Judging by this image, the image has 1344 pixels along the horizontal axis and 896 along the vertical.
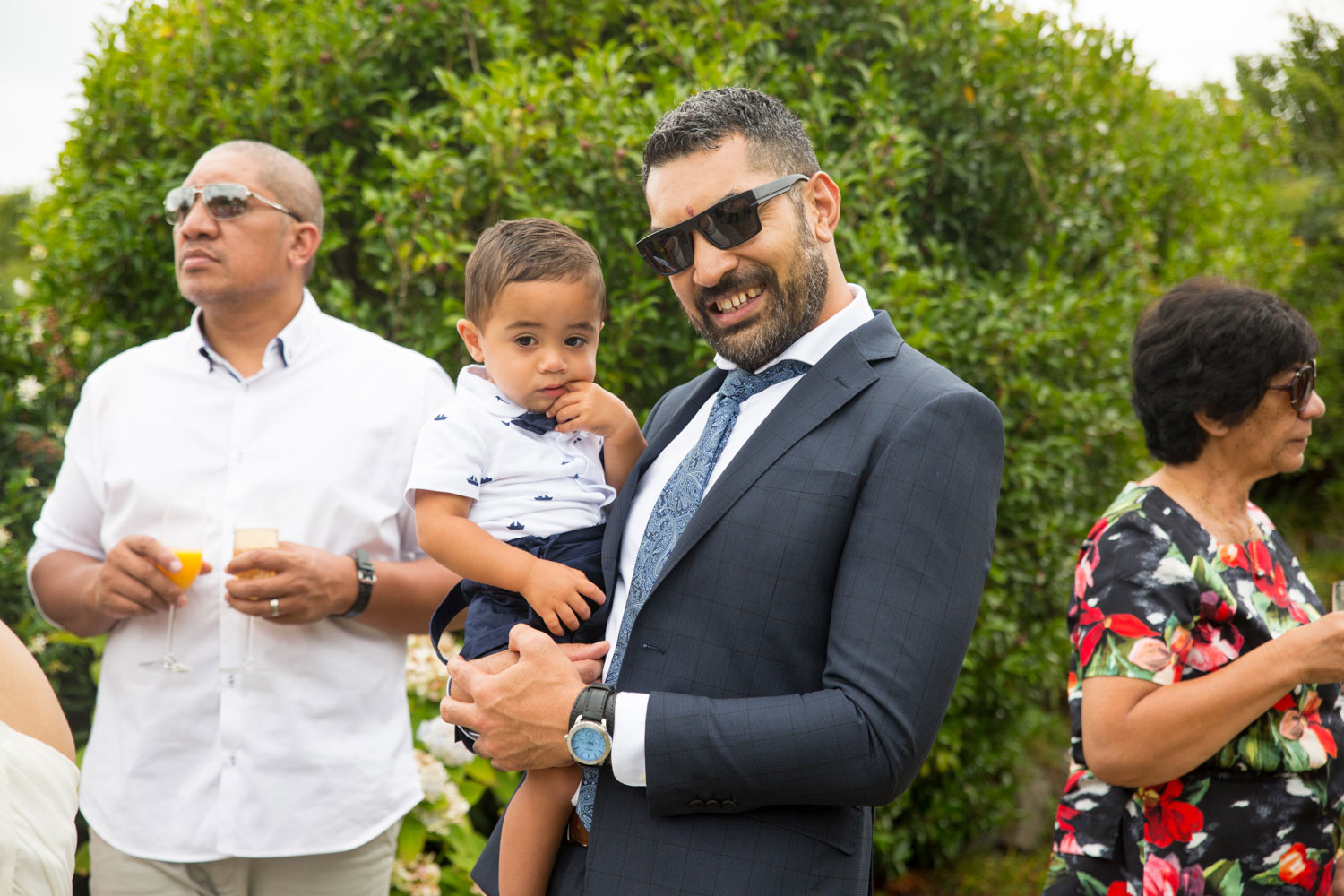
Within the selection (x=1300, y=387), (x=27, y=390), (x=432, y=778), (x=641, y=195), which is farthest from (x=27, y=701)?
(x=27, y=390)

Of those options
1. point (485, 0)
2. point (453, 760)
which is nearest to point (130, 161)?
point (485, 0)

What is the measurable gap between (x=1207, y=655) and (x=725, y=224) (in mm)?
1508

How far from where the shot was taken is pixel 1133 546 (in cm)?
251

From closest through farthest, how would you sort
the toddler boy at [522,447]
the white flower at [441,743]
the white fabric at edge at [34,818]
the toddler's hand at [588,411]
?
the white fabric at edge at [34,818] < the toddler boy at [522,447] < the toddler's hand at [588,411] < the white flower at [441,743]

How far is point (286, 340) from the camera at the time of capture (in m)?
3.08

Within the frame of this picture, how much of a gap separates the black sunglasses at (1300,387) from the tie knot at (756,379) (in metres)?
1.31

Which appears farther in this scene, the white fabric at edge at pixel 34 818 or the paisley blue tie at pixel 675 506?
the paisley blue tie at pixel 675 506

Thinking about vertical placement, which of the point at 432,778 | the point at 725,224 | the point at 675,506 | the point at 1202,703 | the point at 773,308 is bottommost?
the point at 432,778

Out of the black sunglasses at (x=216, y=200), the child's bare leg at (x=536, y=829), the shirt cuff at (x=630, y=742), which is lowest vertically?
the child's bare leg at (x=536, y=829)

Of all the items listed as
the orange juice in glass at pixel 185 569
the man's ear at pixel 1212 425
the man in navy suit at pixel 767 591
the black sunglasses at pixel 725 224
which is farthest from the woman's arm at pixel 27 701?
the man's ear at pixel 1212 425

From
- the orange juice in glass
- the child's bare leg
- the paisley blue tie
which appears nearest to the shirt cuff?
the paisley blue tie

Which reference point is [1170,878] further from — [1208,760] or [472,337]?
[472,337]

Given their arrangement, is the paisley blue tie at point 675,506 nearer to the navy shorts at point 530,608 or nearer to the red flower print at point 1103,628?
the navy shorts at point 530,608

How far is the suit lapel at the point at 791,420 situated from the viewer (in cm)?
187
